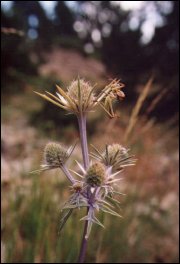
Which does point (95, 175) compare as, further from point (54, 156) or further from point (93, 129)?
point (93, 129)

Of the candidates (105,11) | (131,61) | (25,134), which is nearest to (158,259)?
(25,134)

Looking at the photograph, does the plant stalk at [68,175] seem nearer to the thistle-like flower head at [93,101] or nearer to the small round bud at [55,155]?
the small round bud at [55,155]

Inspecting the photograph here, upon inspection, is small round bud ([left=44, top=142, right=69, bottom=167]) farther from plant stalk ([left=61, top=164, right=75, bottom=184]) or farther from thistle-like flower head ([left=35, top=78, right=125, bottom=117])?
thistle-like flower head ([left=35, top=78, right=125, bottom=117])

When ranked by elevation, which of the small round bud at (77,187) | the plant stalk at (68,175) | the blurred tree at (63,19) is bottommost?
the small round bud at (77,187)

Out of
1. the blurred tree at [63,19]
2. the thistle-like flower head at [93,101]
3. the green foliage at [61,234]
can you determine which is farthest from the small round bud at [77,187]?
the blurred tree at [63,19]

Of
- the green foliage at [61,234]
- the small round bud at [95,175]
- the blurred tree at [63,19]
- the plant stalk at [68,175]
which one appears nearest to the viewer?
the small round bud at [95,175]

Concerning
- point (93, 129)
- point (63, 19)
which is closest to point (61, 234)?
point (93, 129)
